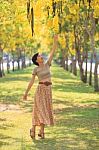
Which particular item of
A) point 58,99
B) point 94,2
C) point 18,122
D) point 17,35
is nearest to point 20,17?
point 58,99

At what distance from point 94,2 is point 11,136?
6.63 metres

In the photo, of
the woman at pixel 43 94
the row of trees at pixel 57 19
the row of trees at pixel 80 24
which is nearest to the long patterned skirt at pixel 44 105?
the woman at pixel 43 94

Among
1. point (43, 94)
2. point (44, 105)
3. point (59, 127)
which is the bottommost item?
point (59, 127)

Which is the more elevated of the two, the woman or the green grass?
the woman

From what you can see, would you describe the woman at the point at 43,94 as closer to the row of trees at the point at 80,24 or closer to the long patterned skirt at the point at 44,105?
the long patterned skirt at the point at 44,105

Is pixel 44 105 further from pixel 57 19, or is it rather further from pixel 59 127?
pixel 57 19

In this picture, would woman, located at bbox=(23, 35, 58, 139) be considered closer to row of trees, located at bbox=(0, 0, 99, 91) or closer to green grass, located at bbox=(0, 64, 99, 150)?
green grass, located at bbox=(0, 64, 99, 150)

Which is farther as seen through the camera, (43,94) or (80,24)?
(80,24)

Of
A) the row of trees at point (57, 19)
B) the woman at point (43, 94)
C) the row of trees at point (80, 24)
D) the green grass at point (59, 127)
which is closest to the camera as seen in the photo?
the green grass at point (59, 127)

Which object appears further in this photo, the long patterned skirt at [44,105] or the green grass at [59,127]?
the long patterned skirt at [44,105]

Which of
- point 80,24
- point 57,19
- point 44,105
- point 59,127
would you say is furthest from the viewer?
point 80,24

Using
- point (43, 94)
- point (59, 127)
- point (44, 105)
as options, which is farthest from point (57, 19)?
point (44, 105)

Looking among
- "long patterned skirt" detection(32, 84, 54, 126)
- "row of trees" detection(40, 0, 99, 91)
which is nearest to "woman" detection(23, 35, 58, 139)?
"long patterned skirt" detection(32, 84, 54, 126)

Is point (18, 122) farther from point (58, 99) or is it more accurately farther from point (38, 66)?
point (58, 99)
